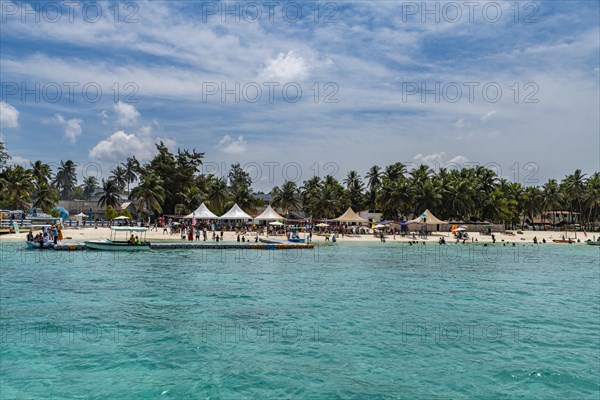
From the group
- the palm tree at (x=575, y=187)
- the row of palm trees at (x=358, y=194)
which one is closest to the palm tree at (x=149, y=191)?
the row of palm trees at (x=358, y=194)

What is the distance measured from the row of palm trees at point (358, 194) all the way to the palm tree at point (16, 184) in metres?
0.14

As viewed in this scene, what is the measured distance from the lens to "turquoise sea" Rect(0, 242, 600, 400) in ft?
39.4

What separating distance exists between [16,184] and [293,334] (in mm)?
61140

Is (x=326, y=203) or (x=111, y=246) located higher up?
(x=326, y=203)

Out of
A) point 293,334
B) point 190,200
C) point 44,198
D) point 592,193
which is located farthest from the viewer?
point 592,193

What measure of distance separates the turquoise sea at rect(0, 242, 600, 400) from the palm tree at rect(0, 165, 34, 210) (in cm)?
3990

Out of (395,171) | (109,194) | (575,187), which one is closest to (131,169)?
(109,194)

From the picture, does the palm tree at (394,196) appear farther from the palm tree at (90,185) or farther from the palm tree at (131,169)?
the palm tree at (90,185)

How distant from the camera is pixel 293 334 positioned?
637 inches

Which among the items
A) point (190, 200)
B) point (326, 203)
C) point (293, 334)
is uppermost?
point (190, 200)

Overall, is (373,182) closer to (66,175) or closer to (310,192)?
(310,192)

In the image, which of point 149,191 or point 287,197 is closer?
point 149,191

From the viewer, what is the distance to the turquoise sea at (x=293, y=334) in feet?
39.4

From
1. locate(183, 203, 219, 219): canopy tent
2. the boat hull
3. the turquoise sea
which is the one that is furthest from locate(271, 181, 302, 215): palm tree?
the turquoise sea
